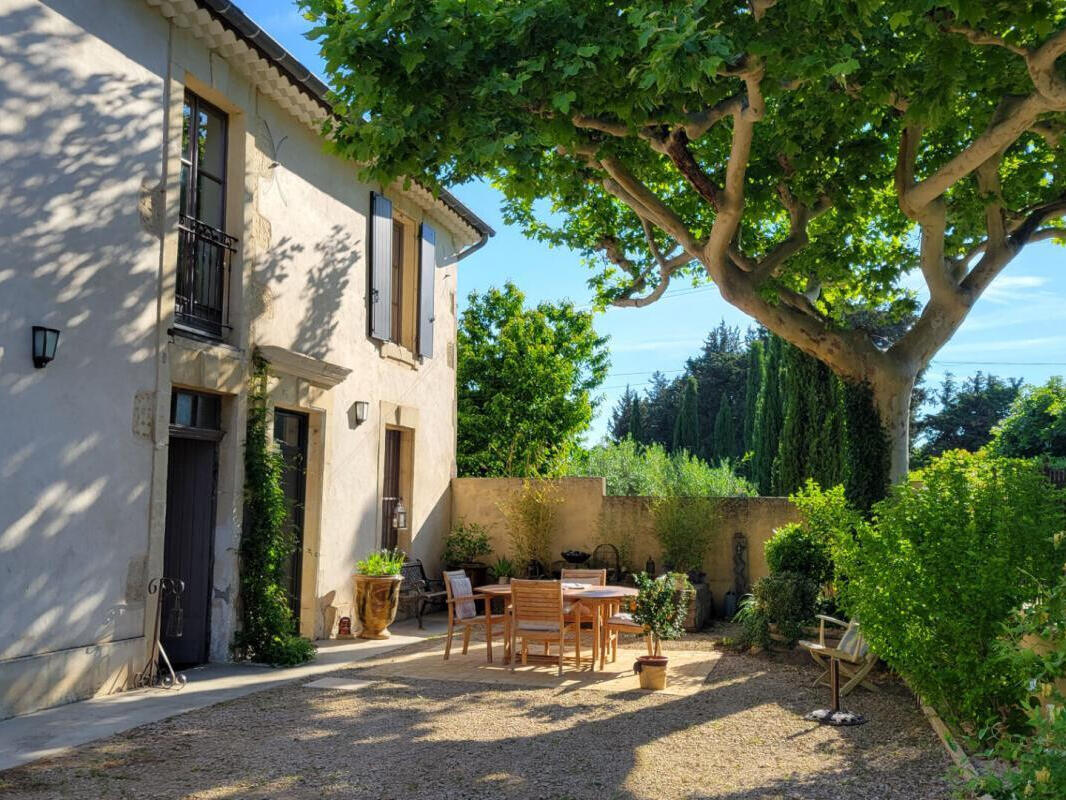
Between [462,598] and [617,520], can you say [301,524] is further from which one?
[617,520]

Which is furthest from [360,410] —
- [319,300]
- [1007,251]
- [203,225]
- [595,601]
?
[1007,251]

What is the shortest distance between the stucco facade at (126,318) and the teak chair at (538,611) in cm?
238

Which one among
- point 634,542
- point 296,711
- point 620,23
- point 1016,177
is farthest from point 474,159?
point 634,542

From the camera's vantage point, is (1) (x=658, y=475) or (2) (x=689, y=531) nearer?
(2) (x=689, y=531)

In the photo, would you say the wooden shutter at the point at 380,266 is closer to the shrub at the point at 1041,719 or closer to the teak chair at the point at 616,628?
the teak chair at the point at 616,628

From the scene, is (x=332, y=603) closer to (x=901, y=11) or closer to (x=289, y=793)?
(x=289, y=793)

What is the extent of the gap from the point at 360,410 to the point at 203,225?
2972mm

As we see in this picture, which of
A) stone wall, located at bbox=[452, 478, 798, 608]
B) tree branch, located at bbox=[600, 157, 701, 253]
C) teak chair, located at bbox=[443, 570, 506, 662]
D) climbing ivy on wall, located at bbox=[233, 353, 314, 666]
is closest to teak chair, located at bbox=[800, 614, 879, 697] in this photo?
teak chair, located at bbox=[443, 570, 506, 662]

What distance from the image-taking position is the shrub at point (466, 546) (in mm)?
12203

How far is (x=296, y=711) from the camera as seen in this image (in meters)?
6.12

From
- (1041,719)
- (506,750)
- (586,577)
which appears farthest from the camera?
(586,577)

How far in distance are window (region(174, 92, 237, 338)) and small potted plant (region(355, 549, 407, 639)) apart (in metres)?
3.13

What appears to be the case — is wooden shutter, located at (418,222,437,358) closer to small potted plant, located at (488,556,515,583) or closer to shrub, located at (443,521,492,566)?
shrub, located at (443,521,492,566)

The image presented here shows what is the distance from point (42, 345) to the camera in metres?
5.70
